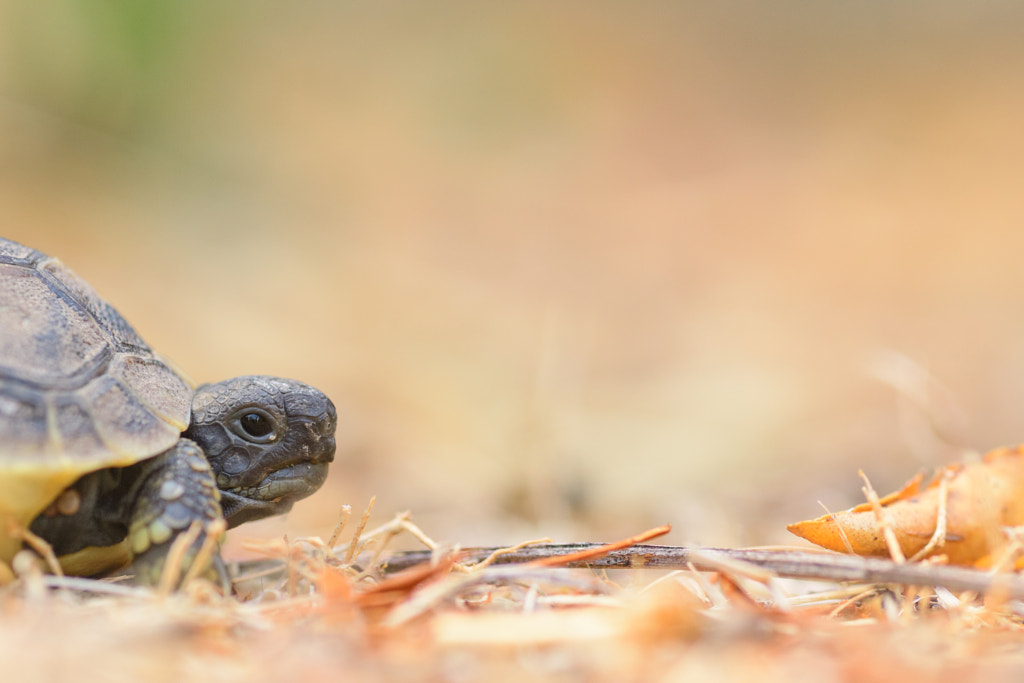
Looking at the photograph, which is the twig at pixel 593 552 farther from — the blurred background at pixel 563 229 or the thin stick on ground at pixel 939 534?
the blurred background at pixel 563 229

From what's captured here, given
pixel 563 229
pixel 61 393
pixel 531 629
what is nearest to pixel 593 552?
pixel 531 629

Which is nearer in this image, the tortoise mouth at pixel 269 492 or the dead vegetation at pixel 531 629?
the dead vegetation at pixel 531 629

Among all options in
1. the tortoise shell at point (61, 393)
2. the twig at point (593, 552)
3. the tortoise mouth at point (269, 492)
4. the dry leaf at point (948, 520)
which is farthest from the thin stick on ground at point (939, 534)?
the tortoise shell at point (61, 393)

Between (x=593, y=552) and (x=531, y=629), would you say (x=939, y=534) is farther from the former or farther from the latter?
(x=531, y=629)

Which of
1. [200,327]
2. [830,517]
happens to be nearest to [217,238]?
[200,327]

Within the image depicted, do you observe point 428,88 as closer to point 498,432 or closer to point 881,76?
point 881,76

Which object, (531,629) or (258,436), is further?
(258,436)

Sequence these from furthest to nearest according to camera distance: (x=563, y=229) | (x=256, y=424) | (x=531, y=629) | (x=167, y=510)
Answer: (x=563, y=229)
(x=256, y=424)
(x=167, y=510)
(x=531, y=629)

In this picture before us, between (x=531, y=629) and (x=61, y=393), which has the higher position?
(x=61, y=393)

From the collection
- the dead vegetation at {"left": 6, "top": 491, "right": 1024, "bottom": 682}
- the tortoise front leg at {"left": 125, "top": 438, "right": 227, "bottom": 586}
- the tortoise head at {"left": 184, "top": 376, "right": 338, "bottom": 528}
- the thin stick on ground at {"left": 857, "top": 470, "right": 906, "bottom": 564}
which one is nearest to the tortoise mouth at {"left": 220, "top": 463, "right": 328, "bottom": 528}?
the tortoise head at {"left": 184, "top": 376, "right": 338, "bottom": 528}
